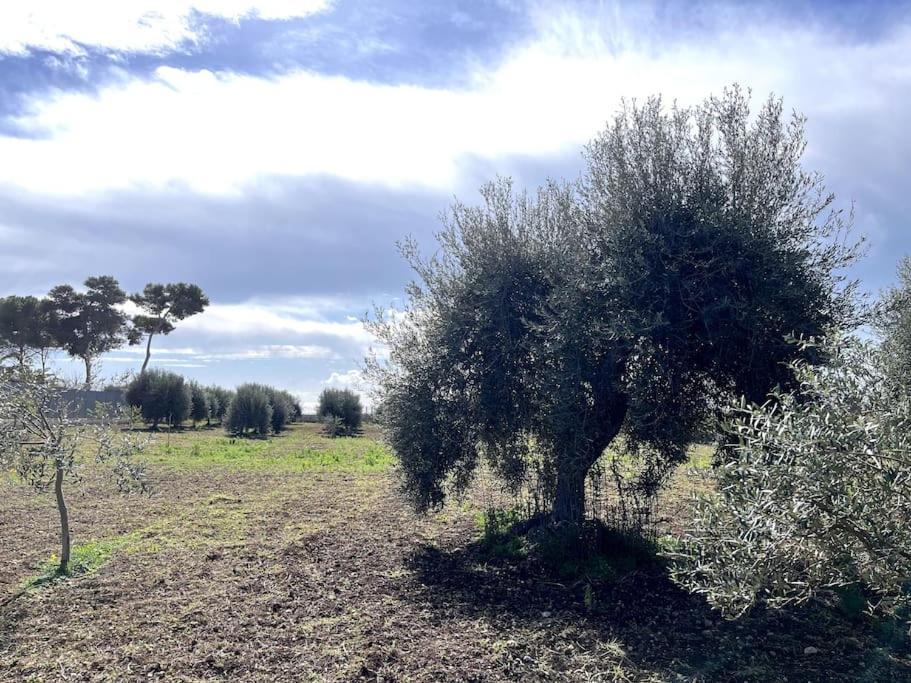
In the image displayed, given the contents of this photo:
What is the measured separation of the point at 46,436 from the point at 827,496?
769 cm

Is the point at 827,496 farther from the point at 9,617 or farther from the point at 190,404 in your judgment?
the point at 190,404

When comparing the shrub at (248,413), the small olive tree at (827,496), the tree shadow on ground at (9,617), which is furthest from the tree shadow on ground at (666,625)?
the shrub at (248,413)

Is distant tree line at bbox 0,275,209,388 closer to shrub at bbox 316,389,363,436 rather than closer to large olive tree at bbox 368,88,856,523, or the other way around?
shrub at bbox 316,389,363,436

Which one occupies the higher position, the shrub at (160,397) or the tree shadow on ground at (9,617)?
the shrub at (160,397)

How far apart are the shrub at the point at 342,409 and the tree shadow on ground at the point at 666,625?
27.0 m

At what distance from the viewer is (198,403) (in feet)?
116

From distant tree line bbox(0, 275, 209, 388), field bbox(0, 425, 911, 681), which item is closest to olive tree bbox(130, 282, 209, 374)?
distant tree line bbox(0, 275, 209, 388)

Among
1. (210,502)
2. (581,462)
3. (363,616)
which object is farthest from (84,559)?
(581,462)

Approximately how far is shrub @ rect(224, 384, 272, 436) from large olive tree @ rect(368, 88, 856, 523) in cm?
2399

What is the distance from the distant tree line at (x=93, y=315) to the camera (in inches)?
1629

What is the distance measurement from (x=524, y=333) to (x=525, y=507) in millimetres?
3094

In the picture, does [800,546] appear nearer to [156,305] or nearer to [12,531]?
[12,531]

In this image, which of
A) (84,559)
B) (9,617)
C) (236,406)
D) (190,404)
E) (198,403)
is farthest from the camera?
(198,403)

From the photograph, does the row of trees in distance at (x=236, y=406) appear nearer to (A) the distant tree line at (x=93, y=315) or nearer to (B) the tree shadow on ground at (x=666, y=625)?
(A) the distant tree line at (x=93, y=315)
